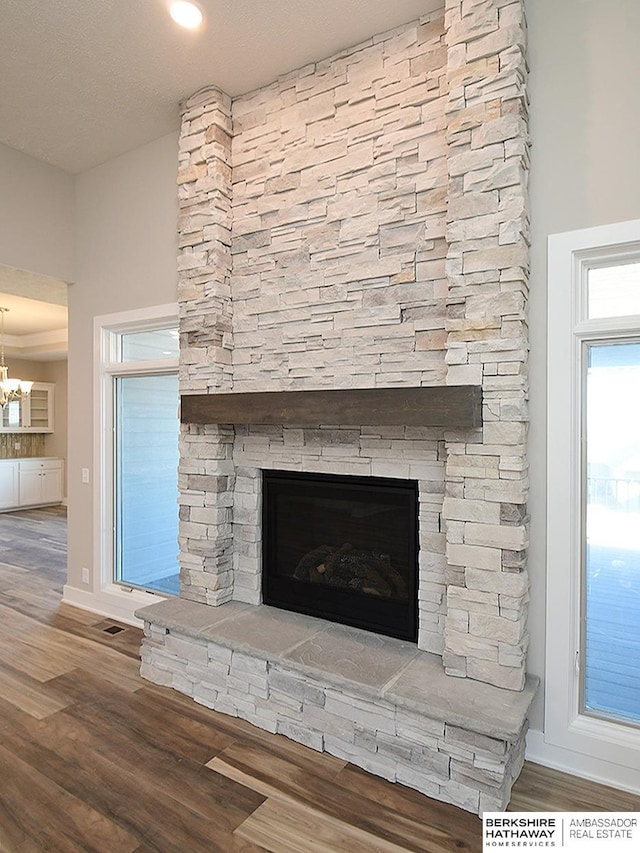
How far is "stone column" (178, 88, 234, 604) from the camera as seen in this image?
122 inches

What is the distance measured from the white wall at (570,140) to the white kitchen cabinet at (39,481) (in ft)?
29.5

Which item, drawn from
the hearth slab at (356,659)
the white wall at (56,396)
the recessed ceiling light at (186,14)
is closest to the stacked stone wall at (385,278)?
the hearth slab at (356,659)

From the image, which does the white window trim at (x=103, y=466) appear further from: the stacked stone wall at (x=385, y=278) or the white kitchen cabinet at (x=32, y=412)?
the white kitchen cabinet at (x=32, y=412)

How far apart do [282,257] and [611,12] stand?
1832 millimetres

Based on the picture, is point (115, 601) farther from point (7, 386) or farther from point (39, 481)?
point (39, 481)

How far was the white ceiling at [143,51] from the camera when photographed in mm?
2502

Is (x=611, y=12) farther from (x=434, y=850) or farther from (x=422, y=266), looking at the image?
(x=434, y=850)

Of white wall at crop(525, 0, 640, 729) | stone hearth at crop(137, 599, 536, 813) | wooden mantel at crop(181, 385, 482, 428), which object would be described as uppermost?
white wall at crop(525, 0, 640, 729)

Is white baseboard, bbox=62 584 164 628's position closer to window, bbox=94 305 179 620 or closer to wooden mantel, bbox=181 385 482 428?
window, bbox=94 305 179 620

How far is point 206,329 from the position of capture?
313 cm

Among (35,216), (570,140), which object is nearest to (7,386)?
(35,216)

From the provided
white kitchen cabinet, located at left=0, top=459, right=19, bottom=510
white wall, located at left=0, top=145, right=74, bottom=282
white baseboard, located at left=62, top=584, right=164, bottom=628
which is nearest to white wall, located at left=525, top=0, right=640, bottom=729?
white baseboard, located at left=62, top=584, right=164, bottom=628

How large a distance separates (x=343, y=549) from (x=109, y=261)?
280cm

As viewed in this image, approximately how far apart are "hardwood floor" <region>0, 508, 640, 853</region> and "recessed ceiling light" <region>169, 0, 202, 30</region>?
3.49 meters
